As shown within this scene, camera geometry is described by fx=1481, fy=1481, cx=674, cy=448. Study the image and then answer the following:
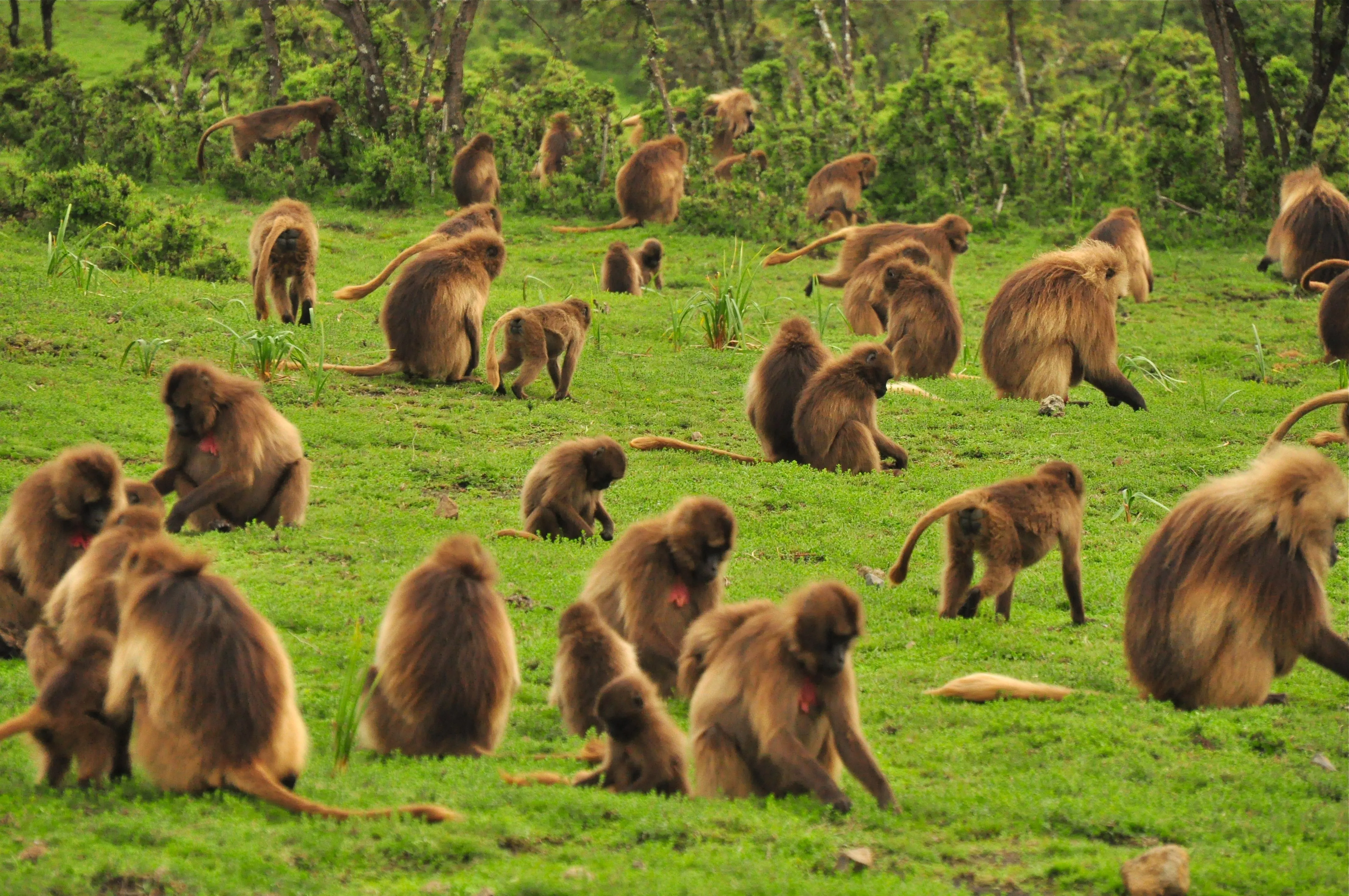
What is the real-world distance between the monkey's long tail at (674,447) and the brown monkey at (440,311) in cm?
229

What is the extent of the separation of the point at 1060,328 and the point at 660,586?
741 cm

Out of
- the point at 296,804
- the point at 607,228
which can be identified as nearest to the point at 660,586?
the point at 296,804

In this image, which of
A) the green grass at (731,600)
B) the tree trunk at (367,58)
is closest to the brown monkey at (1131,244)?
the green grass at (731,600)

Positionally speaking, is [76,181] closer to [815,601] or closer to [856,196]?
[856,196]

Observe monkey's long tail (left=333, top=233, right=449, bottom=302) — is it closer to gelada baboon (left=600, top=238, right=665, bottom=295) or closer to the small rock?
gelada baboon (left=600, top=238, right=665, bottom=295)

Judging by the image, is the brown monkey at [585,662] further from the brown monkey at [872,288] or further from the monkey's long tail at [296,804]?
the brown monkey at [872,288]

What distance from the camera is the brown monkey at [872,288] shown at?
17.2 m

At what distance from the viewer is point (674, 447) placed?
13062 mm

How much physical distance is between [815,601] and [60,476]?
12.9ft

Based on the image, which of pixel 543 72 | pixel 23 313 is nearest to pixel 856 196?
pixel 543 72

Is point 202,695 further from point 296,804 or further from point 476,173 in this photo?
point 476,173

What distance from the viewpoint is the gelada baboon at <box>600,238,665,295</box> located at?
19562 millimetres

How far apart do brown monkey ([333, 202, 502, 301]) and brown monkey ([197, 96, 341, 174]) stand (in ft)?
13.2

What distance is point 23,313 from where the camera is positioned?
14492 millimetres
